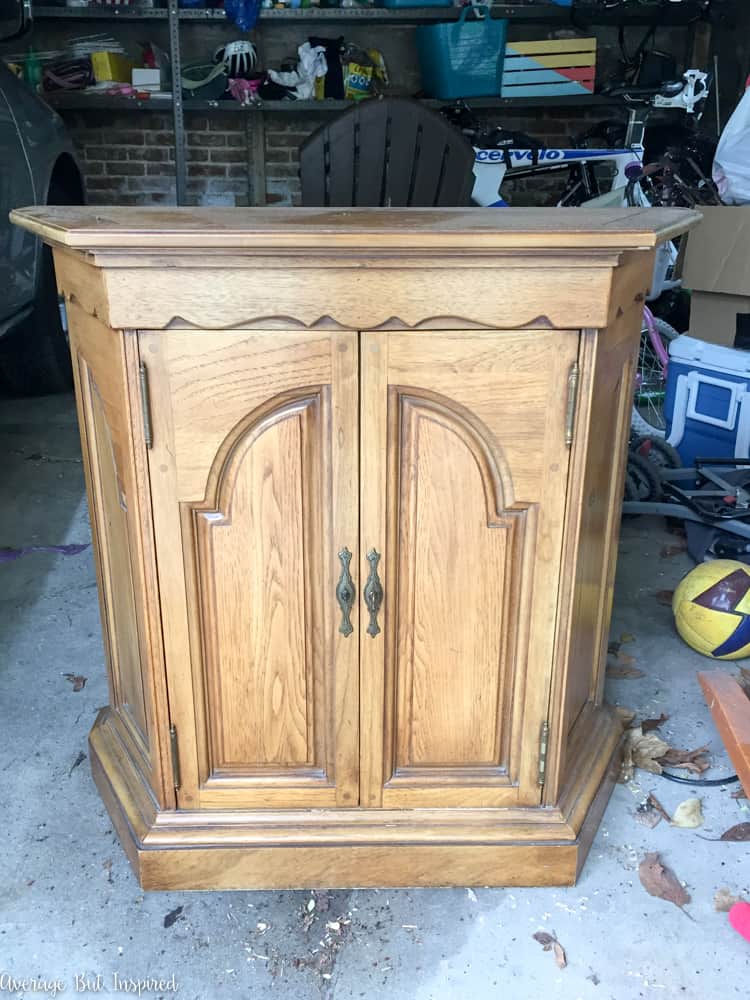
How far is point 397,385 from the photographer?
45.9 inches

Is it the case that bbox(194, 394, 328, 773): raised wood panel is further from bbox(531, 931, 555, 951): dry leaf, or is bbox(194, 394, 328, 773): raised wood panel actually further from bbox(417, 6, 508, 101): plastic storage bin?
bbox(417, 6, 508, 101): plastic storage bin

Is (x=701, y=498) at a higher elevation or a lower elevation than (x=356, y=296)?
lower

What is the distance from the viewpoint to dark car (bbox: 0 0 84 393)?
3123 millimetres

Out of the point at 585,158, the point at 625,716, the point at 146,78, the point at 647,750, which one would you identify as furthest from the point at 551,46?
the point at 647,750

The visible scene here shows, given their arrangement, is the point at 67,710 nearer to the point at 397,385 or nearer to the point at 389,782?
the point at 389,782

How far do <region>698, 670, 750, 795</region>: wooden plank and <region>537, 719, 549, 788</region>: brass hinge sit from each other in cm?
44

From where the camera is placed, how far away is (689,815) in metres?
1.59

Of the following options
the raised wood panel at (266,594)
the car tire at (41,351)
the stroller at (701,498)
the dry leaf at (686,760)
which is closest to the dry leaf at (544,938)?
the raised wood panel at (266,594)

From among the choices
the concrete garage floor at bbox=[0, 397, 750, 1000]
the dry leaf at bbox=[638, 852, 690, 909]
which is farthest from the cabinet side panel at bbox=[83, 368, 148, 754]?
the dry leaf at bbox=[638, 852, 690, 909]

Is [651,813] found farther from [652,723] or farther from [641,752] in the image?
[652,723]

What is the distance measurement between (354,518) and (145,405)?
329 mm

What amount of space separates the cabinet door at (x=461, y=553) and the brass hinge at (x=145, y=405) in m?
0.29

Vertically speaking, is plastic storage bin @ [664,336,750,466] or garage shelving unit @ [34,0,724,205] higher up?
garage shelving unit @ [34,0,724,205]

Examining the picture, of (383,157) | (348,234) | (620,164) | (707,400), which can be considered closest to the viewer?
(348,234)
